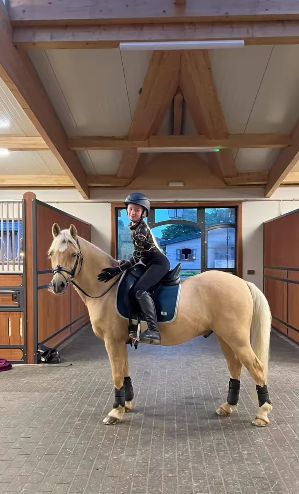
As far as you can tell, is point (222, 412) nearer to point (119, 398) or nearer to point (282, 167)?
point (119, 398)

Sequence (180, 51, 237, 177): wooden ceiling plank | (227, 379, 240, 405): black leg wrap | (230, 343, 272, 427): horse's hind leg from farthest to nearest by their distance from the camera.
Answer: (180, 51, 237, 177): wooden ceiling plank < (227, 379, 240, 405): black leg wrap < (230, 343, 272, 427): horse's hind leg

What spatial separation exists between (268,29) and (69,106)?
134 inches

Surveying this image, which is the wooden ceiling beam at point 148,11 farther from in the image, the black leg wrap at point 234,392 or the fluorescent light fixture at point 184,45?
the black leg wrap at point 234,392

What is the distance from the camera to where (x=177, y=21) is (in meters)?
4.19

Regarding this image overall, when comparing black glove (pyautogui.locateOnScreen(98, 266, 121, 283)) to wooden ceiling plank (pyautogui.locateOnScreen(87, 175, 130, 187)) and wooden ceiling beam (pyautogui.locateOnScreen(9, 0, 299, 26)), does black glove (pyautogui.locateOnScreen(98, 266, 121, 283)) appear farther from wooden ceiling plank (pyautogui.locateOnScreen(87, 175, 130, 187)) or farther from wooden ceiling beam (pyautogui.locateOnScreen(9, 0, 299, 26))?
wooden ceiling plank (pyautogui.locateOnScreen(87, 175, 130, 187))

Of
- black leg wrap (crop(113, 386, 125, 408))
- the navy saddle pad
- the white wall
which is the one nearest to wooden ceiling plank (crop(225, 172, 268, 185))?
the white wall

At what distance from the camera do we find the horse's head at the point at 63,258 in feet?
9.57

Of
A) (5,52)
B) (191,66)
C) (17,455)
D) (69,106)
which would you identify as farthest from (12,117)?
(17,455)

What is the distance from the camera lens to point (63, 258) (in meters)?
2.96

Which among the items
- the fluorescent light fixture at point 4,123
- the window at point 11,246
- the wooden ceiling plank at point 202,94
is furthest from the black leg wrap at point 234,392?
the fluorescent light fixture at point 4,123

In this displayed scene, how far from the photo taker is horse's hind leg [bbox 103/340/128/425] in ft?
10.3

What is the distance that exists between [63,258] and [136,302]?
690 millimetres

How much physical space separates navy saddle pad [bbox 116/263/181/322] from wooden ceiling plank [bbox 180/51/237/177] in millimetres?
3739

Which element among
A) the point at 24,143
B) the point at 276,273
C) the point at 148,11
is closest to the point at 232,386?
the point at 148,11
